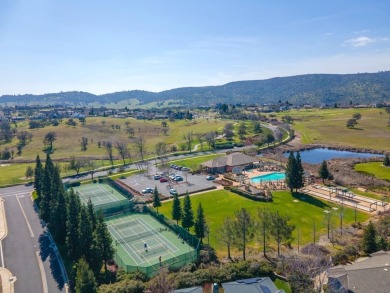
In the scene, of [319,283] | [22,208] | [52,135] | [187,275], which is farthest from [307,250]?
[52,135]

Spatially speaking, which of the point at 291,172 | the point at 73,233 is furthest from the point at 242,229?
the point at 291,172

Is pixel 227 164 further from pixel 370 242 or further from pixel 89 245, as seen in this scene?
pixel 89 245

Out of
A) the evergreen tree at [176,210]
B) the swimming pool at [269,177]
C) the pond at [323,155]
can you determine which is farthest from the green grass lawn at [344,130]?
the evergreen tree at [176,210]

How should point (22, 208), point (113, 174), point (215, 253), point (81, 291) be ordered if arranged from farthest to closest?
1. point (113, 174)
2. point (22, 208)
3. point (215, 253)
4. point (81, 291)

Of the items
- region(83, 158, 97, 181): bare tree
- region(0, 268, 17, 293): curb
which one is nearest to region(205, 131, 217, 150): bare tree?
region(83, 158, 97, 181): bare tree

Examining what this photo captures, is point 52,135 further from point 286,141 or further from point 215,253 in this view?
point 215,253

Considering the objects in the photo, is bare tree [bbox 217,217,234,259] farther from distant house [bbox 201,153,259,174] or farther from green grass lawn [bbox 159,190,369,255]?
→ distant house [bbox 201,153,259,174]

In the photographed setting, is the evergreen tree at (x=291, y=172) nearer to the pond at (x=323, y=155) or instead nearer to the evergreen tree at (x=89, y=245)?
the pond at (x=323, y=155)
